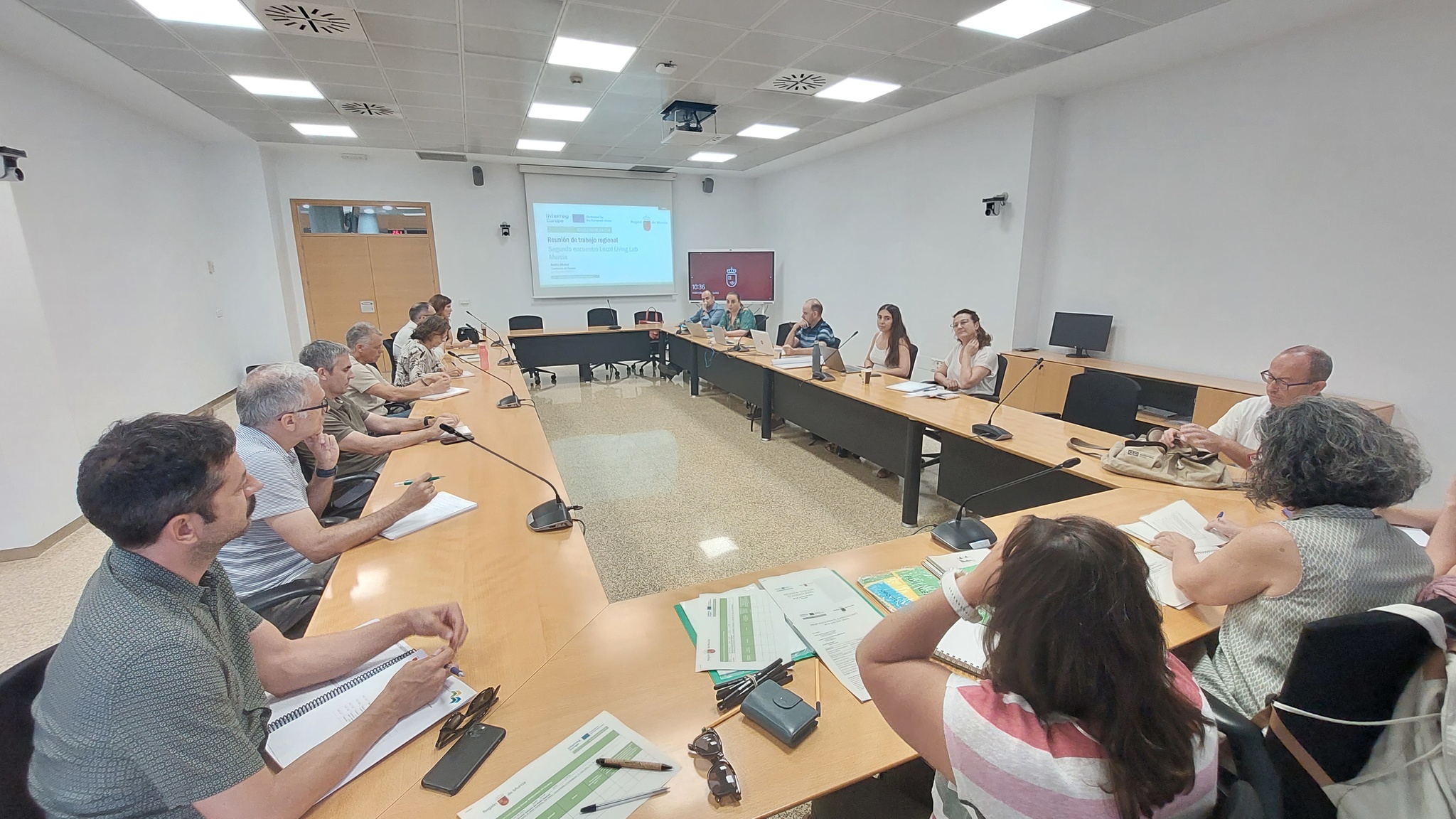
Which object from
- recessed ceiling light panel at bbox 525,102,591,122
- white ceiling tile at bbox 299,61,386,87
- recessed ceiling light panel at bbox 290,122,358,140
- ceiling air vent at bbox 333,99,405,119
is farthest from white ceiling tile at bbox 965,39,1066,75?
recessed ceiling light panel at bbox 290,122,358,140

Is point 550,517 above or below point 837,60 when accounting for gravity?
below

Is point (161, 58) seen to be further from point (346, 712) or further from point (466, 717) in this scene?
point (466, 717)

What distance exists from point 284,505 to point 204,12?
347 cm

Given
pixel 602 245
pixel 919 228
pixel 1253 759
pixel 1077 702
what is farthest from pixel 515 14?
pixel 602 245

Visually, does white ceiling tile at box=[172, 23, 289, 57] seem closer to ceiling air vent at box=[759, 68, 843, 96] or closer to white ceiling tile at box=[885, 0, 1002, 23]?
ceiling air vent at box=[759, 68, 843, 96]

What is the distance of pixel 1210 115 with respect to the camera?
4.03 metres

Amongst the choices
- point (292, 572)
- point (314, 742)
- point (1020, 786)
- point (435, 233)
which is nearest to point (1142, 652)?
point (1020, 786)

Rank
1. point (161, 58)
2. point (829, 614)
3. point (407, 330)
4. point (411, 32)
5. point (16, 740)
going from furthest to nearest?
point (407, 330) < point (161, 58) < point (411, 32) < point (829, 614) < point (16, 740)

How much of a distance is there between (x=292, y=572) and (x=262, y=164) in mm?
7139

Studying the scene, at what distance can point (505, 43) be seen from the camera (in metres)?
3.69

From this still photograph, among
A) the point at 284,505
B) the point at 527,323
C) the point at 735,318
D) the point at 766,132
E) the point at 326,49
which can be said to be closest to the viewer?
the point at 284,505

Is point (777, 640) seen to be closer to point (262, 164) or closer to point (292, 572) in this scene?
point (292, 572)

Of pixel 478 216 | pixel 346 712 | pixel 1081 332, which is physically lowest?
pixel 346 712

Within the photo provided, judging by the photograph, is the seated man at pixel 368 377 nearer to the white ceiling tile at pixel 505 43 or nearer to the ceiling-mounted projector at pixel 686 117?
the white ceiling tile at pixel 505 43
